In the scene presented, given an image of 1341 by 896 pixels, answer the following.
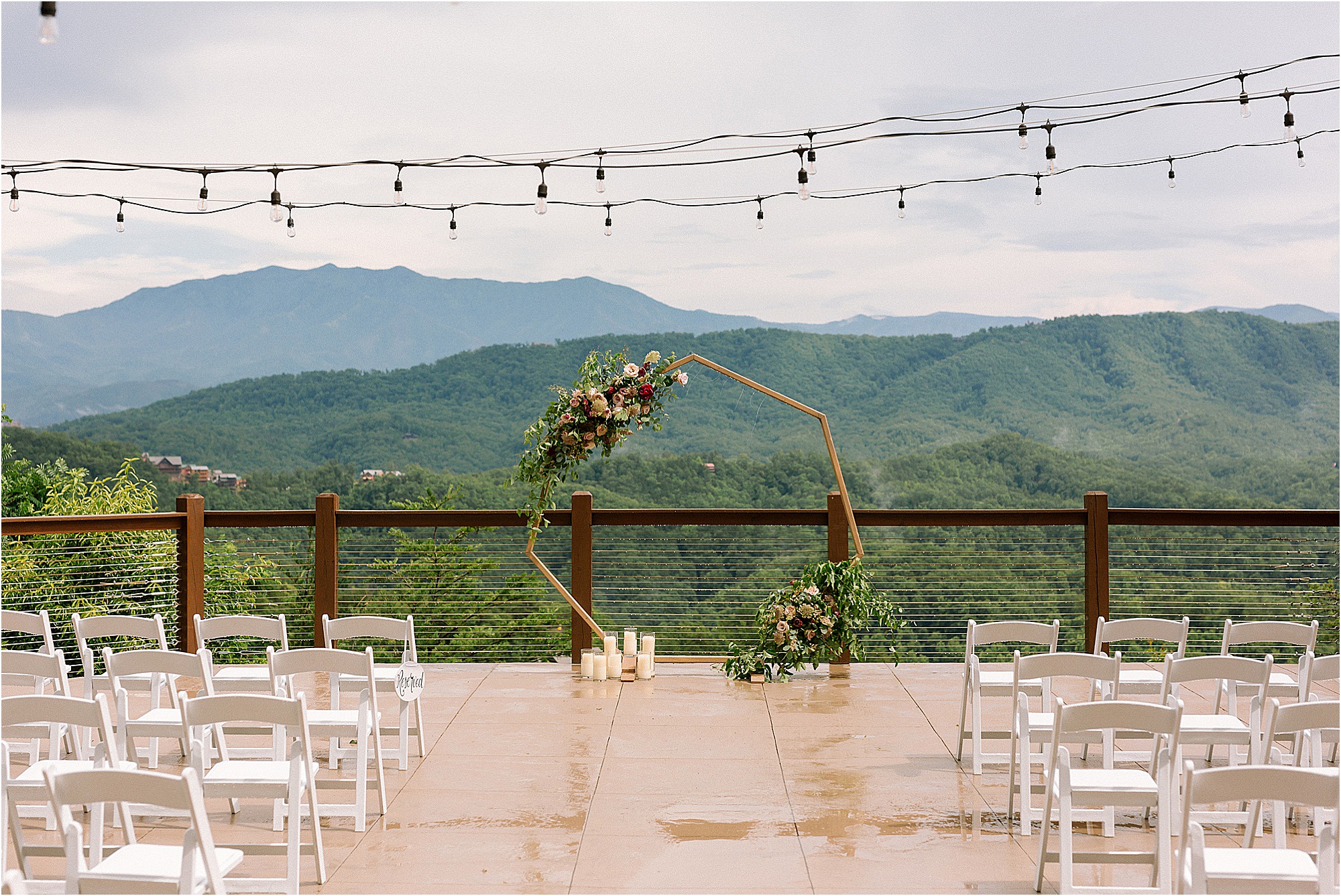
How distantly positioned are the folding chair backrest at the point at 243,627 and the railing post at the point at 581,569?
2.60 meters

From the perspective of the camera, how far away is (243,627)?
4.81 meters

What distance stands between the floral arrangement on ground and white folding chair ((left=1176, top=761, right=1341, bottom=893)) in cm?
372

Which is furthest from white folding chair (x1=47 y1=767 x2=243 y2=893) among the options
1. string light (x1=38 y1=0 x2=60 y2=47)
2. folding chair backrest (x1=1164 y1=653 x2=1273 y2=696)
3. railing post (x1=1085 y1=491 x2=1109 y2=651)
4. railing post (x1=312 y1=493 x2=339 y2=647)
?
railing post (x1=1085 y1=491 x2=1109 y2=651)

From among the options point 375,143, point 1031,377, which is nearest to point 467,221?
point 375,143

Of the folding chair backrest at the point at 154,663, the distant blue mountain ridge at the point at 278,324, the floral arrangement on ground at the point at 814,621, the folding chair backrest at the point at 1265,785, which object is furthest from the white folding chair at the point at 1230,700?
the distant blue mountain ridge at the point at 278,324

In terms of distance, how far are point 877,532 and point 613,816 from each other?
18132 millimetres

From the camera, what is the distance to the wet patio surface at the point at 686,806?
364 centimetres

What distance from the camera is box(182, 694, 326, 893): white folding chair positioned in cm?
318

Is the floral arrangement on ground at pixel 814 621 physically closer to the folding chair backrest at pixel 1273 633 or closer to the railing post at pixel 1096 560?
the railing post at pixel 1096 560

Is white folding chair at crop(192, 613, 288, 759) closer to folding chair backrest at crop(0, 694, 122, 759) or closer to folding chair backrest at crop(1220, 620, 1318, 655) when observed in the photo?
folding chair backrest at crop(0, 694, 122, 759)

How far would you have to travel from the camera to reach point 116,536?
10961 mm

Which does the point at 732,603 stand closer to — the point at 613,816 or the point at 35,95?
the point at 613,816

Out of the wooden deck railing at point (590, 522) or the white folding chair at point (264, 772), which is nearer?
the white folding chair at point (264, 772)

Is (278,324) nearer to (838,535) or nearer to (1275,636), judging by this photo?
(838,535)
